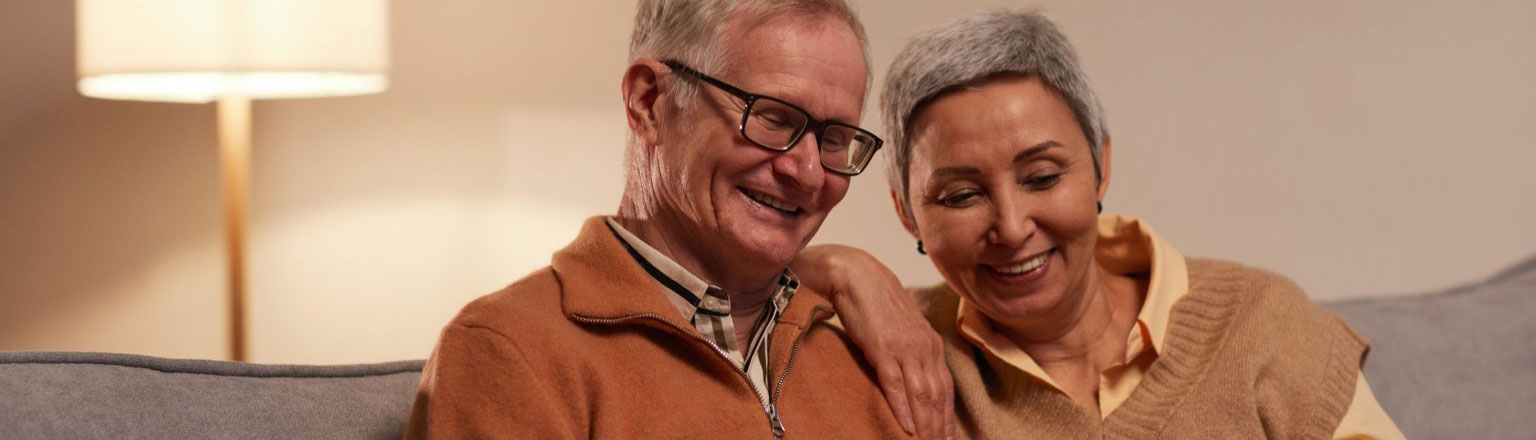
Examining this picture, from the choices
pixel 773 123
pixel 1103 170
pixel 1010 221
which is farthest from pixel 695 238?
pixel 1103 170

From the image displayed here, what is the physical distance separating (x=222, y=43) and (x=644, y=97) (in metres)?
1.31

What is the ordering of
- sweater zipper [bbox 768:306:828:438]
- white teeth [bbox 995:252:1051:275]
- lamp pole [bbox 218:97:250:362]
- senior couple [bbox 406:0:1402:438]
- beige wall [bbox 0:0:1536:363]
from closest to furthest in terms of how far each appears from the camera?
senior couple [bbox 406:0:1402:438] → sweater zipper [bbox 768:306:828:438] → white teeth [bbox 995:252:1051:275] → lamp pole [bbox 218:97:250:362] → beige wall [bbox 0:0:1536:363]

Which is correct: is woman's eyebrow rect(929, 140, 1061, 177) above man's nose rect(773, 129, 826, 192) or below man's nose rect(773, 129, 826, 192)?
below

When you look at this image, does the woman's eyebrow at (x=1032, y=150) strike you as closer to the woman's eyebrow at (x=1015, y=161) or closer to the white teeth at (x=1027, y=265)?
the woman's eyebrow at (x=1015, y=161)

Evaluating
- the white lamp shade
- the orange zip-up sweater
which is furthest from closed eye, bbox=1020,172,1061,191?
the white lamp shade

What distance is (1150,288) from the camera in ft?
6.21

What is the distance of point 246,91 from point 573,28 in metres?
0.74

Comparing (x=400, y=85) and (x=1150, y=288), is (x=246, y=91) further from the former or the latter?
(x=1150, y=288)

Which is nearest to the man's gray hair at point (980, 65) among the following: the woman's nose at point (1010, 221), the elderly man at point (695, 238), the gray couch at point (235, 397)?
the woman's nose at point (1010, 221)

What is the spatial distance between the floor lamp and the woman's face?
1.24m

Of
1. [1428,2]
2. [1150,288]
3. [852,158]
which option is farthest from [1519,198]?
[852,158]

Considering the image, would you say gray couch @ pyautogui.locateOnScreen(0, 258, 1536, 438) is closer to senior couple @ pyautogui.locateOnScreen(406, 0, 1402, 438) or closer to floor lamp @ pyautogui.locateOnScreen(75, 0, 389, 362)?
senior couple @ pyautogui.locateOnScreen(406, 0, 1402, 438)

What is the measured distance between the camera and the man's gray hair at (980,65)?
5.63 feet

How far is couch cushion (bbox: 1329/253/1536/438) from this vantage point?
2.21 metres
